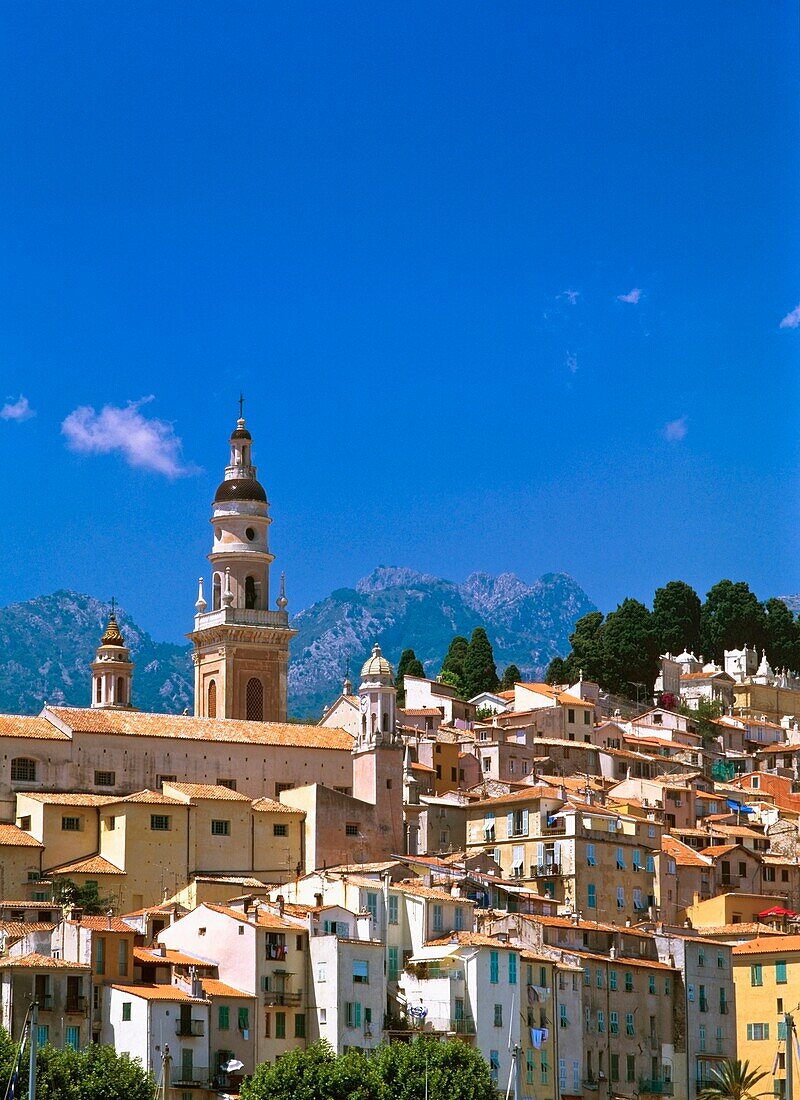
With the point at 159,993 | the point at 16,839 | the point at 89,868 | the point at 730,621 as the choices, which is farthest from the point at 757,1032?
the point at 730,621

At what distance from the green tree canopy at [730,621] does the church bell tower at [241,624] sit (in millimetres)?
45662

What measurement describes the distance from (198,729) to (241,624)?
34.2 feet

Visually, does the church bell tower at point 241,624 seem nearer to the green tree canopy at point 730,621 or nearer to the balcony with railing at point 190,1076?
the balcony with railing at point 190,1076

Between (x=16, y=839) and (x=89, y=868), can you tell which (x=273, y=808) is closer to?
(x=89, y=868)

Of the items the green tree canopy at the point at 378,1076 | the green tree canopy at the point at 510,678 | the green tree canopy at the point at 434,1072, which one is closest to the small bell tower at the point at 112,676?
the green tree canopy at the point at 510,678

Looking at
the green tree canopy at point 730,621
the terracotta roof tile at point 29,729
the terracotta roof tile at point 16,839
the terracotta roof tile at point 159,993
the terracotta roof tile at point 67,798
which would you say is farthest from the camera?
the green tree canopy at point 730,621

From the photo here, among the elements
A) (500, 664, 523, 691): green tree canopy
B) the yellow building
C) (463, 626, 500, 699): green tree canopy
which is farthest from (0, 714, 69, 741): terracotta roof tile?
(500, 664, 523, 691): green tree canopy

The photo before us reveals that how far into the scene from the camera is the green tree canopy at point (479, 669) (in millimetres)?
115975

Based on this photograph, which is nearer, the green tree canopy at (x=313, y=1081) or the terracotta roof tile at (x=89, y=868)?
the green tree canopy at (x=313, y=1081)

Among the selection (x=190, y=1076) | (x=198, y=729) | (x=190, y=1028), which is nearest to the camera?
(x=190, y=1076)

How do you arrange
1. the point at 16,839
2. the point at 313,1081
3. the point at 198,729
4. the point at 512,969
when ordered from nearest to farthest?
the point at 313,1081
the point at 512,969
the point at 16,839
the point at 198,729

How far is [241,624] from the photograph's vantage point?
88.5m

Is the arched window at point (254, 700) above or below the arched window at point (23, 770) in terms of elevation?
above

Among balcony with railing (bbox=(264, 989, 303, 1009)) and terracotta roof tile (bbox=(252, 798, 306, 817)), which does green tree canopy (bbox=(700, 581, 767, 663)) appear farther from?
balcony with railing (bbox=(264, 989, 303, 1009))
